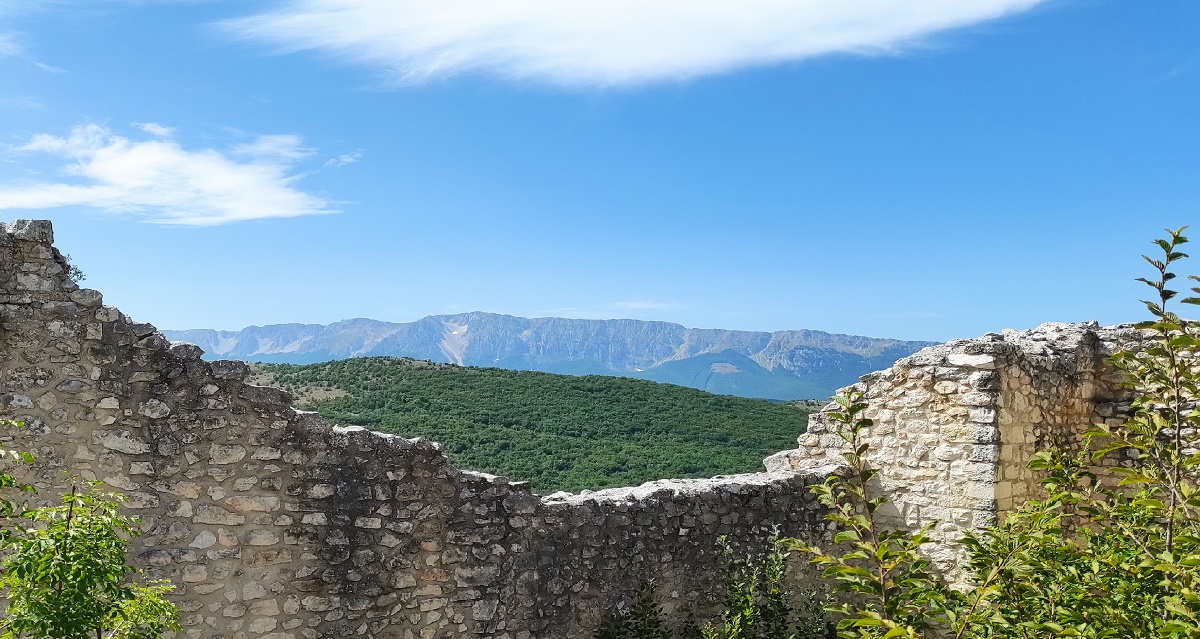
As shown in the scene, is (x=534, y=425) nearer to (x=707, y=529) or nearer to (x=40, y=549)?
(x=707, y=529)

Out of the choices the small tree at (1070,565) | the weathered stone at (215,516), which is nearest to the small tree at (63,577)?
the weathered stone at (215,516)

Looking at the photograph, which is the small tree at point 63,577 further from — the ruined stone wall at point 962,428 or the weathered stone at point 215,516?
the ruined stone wall at point 962,428

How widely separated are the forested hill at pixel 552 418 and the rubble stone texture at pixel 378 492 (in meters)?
11.4

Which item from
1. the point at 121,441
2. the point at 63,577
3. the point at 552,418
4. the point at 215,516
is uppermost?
the point at 121,441

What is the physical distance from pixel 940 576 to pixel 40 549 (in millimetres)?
6374

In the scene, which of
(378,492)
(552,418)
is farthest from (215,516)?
(552,418)

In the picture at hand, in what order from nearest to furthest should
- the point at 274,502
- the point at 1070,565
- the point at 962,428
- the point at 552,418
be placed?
the point at 1070,565 < the point at 274,502 < the point at 962,428 < the point at 552,418

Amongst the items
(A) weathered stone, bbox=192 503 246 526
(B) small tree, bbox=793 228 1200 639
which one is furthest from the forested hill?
(B) small tree, bbox=793 228 1200 639

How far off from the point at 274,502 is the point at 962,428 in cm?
526

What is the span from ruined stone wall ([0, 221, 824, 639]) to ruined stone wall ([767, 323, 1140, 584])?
2.30 metres

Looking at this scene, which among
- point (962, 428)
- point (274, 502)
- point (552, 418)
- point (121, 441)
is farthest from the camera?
point (552, 418)

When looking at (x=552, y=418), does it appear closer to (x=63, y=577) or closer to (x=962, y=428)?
(x=962, y=428)

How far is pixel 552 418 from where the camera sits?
28656mm

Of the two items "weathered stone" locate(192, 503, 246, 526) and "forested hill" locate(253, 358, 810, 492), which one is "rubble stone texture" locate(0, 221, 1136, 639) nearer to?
"weathered stone" locate(192, 503, 246, 526)
